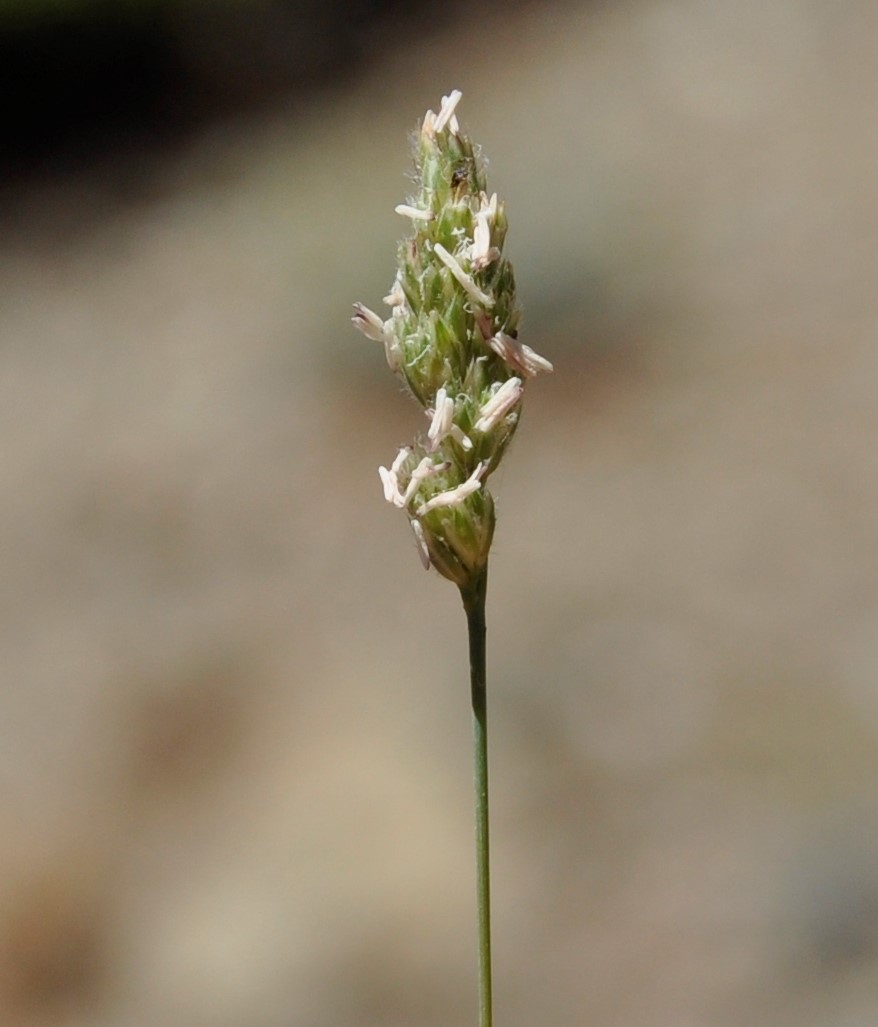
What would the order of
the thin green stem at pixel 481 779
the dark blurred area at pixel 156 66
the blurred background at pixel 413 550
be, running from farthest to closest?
1. the dark blurred area at pixel 156 66
2. the blurred background at pixel 413 550
3. the thin green stem at pixel 481 779

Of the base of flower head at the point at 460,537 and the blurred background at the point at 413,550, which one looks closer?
the base of flower head at the point at 460,537

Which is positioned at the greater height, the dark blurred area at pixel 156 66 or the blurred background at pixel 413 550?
the dark blurred area at pixel 156 66

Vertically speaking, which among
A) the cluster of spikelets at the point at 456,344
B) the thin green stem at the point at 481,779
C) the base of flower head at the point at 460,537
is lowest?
the thin green stem at the point at 481,779

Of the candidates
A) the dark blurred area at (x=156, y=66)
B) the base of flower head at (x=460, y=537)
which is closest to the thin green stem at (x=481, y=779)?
the base of flower head at (x=460, y=537)

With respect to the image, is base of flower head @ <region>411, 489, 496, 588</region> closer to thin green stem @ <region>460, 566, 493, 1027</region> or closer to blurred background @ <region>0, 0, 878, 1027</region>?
thin green stem @ <region>460, 566, 493, 1027</region>

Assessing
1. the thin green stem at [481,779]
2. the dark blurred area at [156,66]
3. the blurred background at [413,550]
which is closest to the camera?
the thin green stem at [481,779]

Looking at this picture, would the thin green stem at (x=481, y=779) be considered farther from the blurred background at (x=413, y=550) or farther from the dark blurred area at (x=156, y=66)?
the dark blurred area at (x=156, y=66)

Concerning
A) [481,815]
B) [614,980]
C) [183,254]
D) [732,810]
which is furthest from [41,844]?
[183,254]

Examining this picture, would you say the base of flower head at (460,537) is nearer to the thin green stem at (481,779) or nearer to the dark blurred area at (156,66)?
the thin green stem at (481,779)
